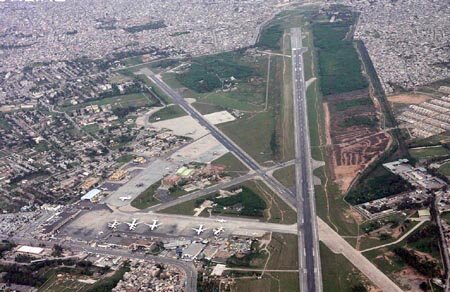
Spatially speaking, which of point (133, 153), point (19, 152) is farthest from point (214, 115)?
point (19, 152)

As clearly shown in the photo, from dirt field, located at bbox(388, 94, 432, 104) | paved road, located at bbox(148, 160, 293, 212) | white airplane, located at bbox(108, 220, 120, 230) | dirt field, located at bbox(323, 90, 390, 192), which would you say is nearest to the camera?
white airplane, located at bbox(108, 220, 120, 230)

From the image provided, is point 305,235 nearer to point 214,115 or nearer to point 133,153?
point 133,153

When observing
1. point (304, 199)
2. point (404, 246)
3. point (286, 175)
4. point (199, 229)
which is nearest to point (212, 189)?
point (286, 175)

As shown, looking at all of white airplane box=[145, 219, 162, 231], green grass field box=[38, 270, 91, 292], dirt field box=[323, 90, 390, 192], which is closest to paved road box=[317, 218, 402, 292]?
dirt field box=[323, 90, 390, 192]

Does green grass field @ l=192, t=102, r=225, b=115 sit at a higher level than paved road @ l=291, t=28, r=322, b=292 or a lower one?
higher

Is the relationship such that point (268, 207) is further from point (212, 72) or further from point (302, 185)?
point (212, 72)

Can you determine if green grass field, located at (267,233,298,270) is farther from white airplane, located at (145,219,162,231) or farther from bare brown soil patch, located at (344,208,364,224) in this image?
white airplane, located at (145,219,162,231)

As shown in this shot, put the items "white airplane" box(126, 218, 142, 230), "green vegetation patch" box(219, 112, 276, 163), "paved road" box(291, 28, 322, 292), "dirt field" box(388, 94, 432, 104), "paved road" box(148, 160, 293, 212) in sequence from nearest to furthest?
"paved road" box(291, 28, 322, 292)
"white airplane" box(126, 218, 142, 230)
"paved road" box(148, 160, 293, 212)
"green vegetation patch" box(219, 112, 276, 163)
"dirt field" box(388, 94, 432, 104)
